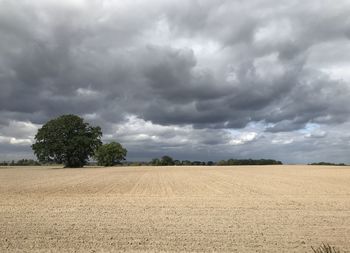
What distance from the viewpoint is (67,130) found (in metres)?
107

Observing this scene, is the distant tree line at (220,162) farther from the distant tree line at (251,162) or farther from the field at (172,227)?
the field at (172,227)

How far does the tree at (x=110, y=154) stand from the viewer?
156 m

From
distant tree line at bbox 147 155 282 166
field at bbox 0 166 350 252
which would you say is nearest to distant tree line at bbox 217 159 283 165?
distant tree line at bbox 147 155 282 166

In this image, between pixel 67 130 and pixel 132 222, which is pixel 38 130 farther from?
pixel 132 222

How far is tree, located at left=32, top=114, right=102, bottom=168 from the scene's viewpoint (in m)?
104

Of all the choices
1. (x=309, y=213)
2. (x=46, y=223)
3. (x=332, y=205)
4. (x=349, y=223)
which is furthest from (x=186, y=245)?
(x=332, y=205)

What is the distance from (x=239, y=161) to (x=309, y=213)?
14330 centimetres

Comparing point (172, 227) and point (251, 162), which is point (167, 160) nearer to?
point (251, 162)

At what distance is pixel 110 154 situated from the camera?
15738 centimetres

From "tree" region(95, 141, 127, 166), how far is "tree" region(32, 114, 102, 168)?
4232 cm

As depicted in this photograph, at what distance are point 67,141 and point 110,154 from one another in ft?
173

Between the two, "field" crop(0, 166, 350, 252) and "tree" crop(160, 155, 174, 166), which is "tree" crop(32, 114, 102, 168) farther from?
"field" crop(0, 166, 350, 252)

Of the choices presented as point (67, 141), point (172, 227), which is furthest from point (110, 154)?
point (172, 227)

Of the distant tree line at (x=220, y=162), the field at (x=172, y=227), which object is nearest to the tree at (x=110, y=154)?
the distant tree line at (x=220, y=162)
